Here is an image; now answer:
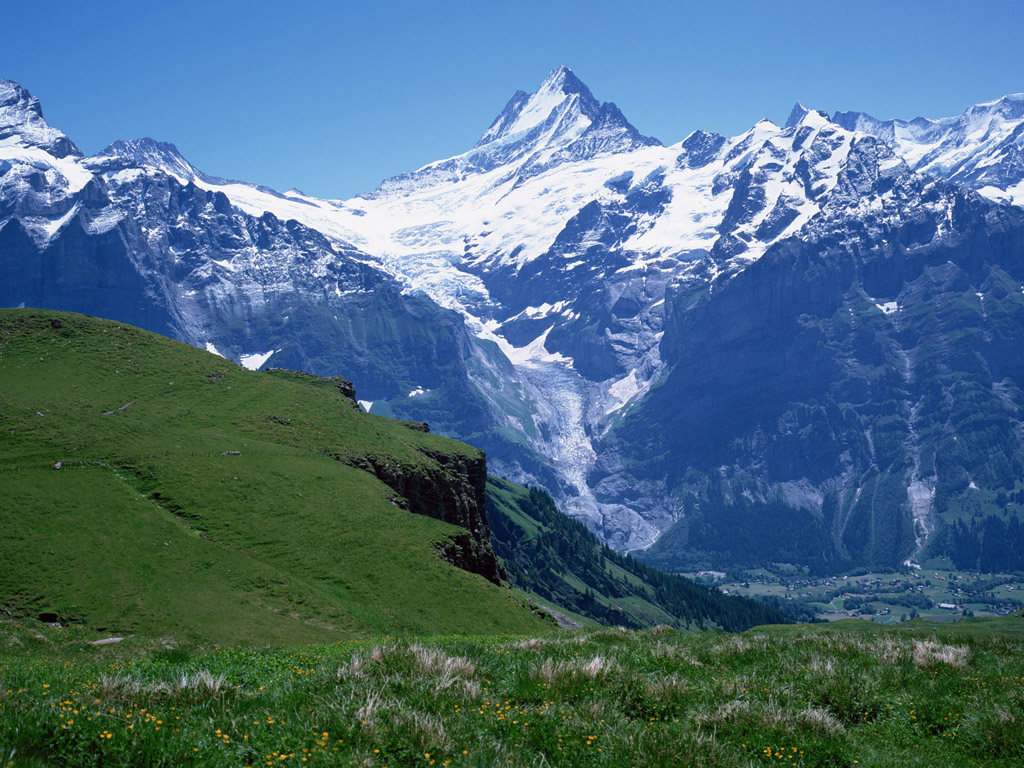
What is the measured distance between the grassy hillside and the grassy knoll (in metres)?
33.0

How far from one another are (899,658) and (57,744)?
20223 millimetres

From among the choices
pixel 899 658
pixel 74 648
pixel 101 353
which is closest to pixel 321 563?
pixel 74 648

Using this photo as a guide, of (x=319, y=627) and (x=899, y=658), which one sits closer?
(x=899, y=658)

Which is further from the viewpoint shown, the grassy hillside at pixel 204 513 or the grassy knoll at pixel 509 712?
the grassy hillside at pixel 204 513

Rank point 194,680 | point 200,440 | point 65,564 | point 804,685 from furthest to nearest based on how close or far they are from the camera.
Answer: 1. point 200,440
2. point 65,564
3. point 804,685
4. point 194,680

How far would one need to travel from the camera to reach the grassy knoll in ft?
40.4

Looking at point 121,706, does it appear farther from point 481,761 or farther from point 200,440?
point 200,440

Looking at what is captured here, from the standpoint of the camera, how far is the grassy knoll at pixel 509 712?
12312mm

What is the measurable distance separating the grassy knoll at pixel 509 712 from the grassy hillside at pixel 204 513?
3302cm

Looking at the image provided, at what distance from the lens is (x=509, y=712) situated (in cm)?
1462

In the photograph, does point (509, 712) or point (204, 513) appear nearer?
point (509, 712)

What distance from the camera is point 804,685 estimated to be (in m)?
18.3

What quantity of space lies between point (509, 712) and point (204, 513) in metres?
60.6

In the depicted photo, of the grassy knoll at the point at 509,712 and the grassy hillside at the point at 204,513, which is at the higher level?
the grassy hillside at the point at 204,513
